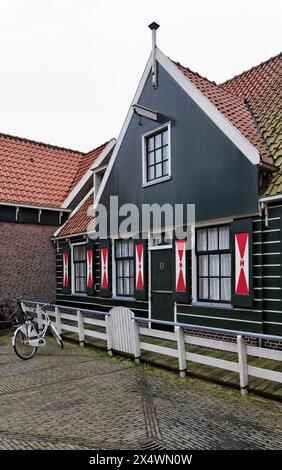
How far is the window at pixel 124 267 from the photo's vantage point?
1129 centimetres

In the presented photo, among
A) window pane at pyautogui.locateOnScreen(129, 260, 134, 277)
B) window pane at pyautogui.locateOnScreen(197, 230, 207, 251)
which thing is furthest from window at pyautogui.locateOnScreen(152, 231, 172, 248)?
window pane at pyautogui.locateOnScreen(129, 260, 134, 277)

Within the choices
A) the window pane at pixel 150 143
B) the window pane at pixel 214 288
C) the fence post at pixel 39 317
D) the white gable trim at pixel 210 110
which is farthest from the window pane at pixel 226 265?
the fence post at pixel 39 317

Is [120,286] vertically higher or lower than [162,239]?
lower

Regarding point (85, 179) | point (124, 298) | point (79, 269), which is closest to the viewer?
point (124, 298)

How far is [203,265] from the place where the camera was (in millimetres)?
9102

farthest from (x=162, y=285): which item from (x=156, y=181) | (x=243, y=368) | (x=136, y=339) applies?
(x=243, y=368)

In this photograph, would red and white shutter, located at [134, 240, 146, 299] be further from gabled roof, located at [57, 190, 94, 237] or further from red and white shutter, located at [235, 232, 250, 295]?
red and white shutter, located at [235, 232, 250, 295]

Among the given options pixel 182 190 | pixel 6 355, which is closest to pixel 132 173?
pixel 182 190

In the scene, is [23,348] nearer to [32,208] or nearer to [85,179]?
[32,208]

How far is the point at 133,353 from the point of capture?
26.3 ft

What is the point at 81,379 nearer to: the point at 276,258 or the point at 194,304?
the point at 194,304

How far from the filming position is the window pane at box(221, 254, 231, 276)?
27.9 feet

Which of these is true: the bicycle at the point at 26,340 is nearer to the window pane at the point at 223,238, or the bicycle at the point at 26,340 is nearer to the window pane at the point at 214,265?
the window pane at the point at 214,265

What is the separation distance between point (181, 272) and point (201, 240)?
94 cm
